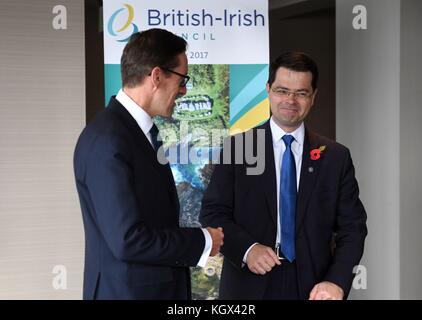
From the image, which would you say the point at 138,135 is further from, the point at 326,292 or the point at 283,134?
the point at 326,292

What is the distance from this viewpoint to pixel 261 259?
7.68 ft

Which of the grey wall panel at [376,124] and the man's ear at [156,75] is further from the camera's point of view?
the grey wall panel at [376,124]

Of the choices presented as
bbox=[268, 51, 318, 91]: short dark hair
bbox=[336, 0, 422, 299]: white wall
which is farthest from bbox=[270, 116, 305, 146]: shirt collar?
bbox=[336, 0, 422, 299]: white wall

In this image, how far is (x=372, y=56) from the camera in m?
4.55

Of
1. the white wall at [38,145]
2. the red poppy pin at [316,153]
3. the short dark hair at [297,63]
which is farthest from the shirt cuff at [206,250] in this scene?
the white wall at [38,145]

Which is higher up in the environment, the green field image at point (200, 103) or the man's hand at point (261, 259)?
the green field image at point (200, 103)

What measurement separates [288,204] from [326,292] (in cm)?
38

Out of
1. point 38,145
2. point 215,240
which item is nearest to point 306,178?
point 215,240

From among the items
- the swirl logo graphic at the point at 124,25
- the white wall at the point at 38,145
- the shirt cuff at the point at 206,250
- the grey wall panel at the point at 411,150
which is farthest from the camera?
the white wall at the point at 38,145

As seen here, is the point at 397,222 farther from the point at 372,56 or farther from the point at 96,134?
the point at 96,134

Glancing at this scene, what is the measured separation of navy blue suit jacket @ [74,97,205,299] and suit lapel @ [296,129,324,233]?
646 mm

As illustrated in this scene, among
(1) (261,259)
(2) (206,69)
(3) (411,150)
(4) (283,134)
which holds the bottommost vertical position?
(1) (261,259)

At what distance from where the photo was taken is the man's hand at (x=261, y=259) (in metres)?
2.33

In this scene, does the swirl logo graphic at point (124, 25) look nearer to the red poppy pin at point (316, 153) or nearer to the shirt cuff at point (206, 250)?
the red poppy pin at point (316, 153)
